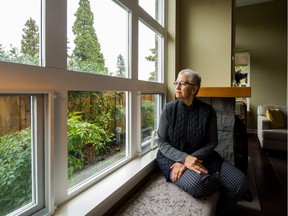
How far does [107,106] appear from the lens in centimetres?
141

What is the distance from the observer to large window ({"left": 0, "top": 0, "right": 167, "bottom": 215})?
80 cm

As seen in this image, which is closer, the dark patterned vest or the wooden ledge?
the dark patterned vest

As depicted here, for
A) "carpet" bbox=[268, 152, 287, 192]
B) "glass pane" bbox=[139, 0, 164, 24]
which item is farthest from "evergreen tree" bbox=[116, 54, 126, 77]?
"carpet" bbox=[268, 152, 287, 192]

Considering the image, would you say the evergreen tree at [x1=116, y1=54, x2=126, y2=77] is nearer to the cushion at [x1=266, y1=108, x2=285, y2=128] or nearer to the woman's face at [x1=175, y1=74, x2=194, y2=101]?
the woman's face at [x1=175, y1=74, x2=194, y2=101]

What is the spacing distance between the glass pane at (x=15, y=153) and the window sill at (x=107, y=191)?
0.21 meters

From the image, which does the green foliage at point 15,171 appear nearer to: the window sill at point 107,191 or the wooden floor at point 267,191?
the window sill at point 107,191

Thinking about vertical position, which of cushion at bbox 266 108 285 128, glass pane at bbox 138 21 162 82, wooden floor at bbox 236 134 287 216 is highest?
glass pane at bbox 138 21 162 82

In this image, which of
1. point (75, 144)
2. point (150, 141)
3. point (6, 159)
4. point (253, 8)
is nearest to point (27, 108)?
point (6, 159)

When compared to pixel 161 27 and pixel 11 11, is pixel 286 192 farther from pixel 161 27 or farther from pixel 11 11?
pixel 11 11

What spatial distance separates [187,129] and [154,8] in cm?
139

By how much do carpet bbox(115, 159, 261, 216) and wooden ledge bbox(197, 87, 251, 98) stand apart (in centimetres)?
101

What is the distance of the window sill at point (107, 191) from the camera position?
1001 millimetres

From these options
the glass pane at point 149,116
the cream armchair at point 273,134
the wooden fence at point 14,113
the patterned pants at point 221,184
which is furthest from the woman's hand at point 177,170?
the cream armchair at point 273,134

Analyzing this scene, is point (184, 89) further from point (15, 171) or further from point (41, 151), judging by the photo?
point (15, 171)
